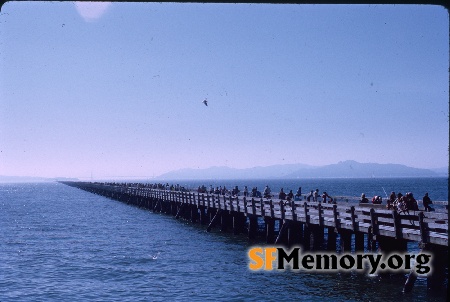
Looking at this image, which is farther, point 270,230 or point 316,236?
point 270,230

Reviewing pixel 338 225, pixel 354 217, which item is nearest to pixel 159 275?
pixel 338 225

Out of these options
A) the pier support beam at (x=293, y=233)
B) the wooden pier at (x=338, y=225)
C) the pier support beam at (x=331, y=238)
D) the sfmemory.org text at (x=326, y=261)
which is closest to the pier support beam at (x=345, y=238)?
the wooden pier at (x=338, y=225)

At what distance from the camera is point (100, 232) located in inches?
1282

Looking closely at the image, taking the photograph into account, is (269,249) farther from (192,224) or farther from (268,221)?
(192,224)

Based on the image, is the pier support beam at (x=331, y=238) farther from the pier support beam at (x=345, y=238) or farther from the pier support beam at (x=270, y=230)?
the pier support beam at (x=270, y=230)

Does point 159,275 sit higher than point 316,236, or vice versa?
point 316,236

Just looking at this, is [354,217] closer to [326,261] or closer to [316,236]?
[316,236]

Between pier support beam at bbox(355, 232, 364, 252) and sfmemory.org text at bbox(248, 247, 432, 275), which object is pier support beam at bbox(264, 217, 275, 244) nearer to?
sfmemory.org text at bbox(248, 247, 432, 275)

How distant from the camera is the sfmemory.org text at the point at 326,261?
1584 cm

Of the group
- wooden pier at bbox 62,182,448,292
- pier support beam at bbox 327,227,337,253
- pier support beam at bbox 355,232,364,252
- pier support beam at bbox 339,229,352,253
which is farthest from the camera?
pier support beam at bbox 327,227,337,253

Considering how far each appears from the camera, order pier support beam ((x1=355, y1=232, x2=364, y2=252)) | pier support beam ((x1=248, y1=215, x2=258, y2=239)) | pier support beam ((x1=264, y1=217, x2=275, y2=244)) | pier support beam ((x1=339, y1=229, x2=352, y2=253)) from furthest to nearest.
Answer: pier support beam ((x1=248, y1=215, x2=258, y2=239)), pier support beam ((x1=264, y1=217, x2=275, y2=244)), pier support beam ((x1=355, y1=232, x2=364, y2=252)), pier support beam ((x1=339, y1=229, x2=352, y2=253))

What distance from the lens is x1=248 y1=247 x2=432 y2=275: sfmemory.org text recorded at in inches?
624

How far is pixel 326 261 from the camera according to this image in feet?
65.4

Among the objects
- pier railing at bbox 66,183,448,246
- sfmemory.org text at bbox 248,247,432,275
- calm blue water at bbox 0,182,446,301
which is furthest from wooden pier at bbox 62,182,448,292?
calm blue water at bbox 0,182,446,301
